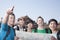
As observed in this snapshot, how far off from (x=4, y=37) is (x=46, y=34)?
389 millimetres

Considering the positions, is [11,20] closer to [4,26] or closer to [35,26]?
[4,26]

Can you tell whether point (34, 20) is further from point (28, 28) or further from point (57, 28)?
point (57, 28)

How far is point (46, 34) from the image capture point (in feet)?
4.97

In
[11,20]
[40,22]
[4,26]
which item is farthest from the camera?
[40,22]

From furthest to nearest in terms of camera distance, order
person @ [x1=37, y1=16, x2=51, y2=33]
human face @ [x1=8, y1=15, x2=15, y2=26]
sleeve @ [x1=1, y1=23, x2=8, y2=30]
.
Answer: person @ [x1=37, y1=16, x2=51, y2=33], human face @ [x1=8, y1=15, x2=15, y2=26], sleeve @ [x1=1, y1=23, x2=8, y2=30]

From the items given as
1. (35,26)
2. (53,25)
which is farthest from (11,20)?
(53,25)

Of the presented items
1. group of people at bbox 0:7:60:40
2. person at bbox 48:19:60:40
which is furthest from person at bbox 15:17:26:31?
person at bbox 48:19:60:40

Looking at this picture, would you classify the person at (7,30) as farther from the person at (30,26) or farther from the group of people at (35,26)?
the person at (30,26)

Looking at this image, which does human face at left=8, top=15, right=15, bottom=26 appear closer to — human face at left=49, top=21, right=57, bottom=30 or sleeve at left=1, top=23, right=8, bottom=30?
sleeve at left=1, top=23, right=8, bottom=30

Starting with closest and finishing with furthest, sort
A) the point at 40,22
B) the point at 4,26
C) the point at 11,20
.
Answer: the point at 4,26 → the point at 11,20 → the point at 40,22

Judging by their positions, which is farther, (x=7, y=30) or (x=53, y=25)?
(x=53, y=25)

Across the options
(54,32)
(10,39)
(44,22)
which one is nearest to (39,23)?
(44,22)

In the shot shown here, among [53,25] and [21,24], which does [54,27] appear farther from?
[21,24]

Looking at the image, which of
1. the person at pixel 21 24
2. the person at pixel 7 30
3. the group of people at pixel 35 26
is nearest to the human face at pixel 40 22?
the group of people at pixel 35 26
